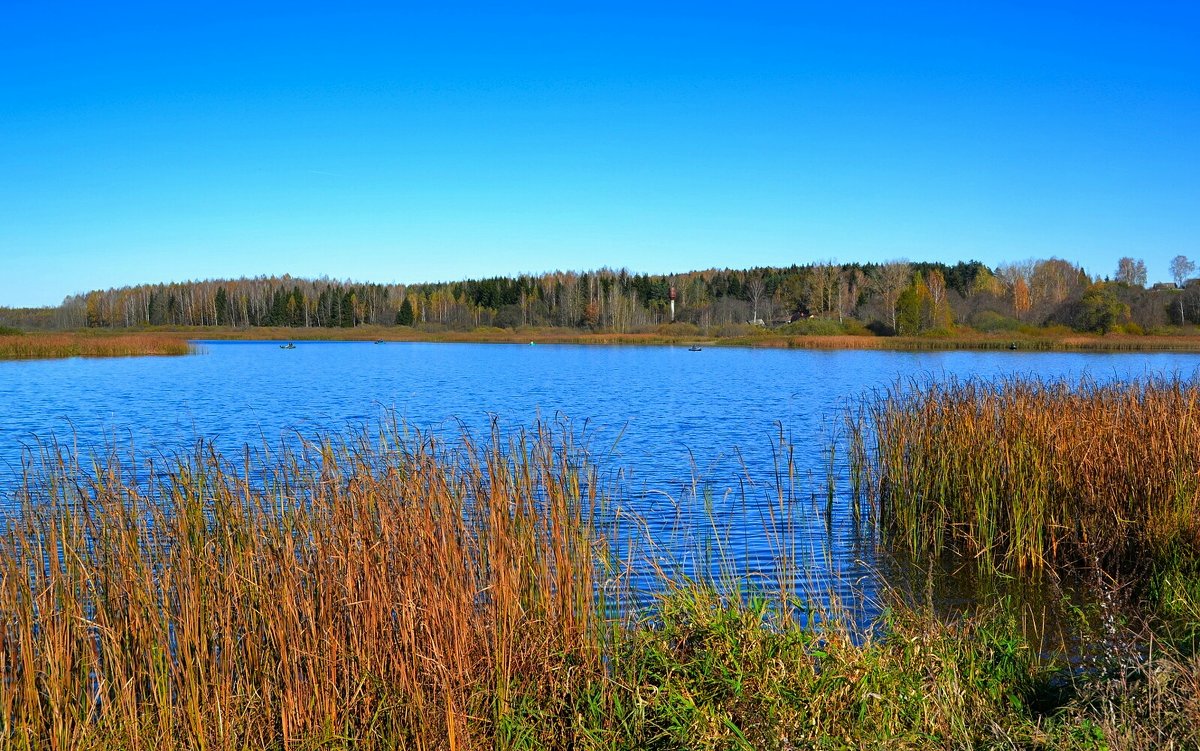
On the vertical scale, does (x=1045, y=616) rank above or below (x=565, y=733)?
below

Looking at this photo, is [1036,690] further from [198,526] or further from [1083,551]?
[198,526]

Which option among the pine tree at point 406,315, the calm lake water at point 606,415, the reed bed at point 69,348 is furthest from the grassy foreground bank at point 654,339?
the pine tree at point 406,315

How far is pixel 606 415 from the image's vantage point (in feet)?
65.4

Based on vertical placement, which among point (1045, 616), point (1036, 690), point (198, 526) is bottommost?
point (1045, 616)

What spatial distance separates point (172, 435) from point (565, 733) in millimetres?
12849

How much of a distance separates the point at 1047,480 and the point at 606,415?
1256 centimetres

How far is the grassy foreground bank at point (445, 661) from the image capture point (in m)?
3.79

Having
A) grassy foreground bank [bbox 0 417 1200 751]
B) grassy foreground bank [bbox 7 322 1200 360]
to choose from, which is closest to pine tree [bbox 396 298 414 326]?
grassy foreground bank [bbox 7 322 1200 360]

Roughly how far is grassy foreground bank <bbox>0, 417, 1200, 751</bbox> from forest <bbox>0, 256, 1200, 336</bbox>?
65.2 metres

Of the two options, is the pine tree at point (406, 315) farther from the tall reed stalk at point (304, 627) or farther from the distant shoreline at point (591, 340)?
the tall reed stalk at point (304, 627)

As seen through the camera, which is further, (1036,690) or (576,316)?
(576,316)

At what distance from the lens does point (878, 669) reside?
13.1ft

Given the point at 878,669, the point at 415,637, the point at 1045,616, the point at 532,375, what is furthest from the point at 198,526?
the point at 532,375

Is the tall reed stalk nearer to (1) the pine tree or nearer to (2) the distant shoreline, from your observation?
(2) the distant shoreline
